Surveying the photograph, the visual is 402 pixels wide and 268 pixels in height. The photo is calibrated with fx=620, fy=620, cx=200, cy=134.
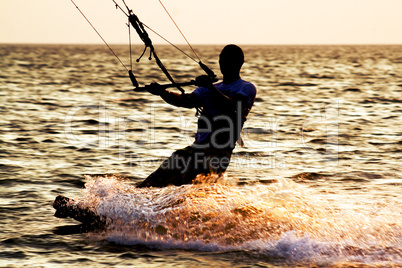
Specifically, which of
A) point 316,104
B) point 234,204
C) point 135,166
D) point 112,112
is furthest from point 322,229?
point 316,104

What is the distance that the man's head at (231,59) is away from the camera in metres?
7.31

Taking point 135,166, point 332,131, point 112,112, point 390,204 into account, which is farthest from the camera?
point 112,112

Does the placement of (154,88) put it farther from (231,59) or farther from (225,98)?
(231,59)

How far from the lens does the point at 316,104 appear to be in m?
25.3

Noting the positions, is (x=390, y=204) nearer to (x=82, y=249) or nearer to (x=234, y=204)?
(x=234, y=204)

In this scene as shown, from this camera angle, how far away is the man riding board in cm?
720

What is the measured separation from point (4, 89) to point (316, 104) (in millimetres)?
15484

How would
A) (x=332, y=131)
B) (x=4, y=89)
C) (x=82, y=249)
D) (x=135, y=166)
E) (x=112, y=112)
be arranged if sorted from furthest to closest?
1. (x=4, y=89)
2. (x=112, y=112)
3. (x=332, y=131)
4. (x=135, y=166)
5. (x=82, y=249)

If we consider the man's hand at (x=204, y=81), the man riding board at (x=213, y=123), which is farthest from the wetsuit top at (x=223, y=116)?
the man's hand at (x=204, y=81)

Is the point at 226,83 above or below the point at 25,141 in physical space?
above

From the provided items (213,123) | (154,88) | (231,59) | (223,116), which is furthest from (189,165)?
(231,59)

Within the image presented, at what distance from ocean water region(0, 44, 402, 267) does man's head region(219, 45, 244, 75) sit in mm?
1360

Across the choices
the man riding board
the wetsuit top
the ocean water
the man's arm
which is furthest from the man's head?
the ocean water

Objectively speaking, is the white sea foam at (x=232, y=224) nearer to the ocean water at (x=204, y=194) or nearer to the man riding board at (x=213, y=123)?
the ocean water at (x=204, y=194)
